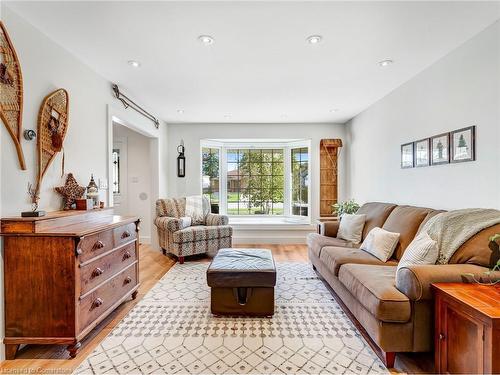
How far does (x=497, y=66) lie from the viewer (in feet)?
6.40

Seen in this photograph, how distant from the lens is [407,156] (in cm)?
310

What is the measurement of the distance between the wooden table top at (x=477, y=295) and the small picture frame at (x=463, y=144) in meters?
1.11

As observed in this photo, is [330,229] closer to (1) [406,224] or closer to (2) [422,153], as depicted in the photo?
(1) [406,224]

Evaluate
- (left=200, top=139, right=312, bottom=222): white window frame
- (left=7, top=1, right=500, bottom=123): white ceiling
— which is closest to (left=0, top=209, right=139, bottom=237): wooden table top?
(left=7, top=1, right=500, bottom=123): white ceiling

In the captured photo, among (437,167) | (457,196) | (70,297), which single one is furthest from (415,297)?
(70,297)

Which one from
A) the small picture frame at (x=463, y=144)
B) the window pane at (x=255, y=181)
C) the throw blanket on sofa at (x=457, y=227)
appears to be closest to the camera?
the throw blanket on sofa at (x=457, y=227)

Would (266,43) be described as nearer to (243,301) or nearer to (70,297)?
(243,301)

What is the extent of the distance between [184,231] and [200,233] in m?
0.24

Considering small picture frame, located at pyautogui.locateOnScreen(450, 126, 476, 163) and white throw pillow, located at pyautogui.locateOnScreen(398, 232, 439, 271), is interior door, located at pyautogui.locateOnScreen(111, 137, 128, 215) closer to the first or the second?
white throw pillow, located at pyautogui.locateOnScreen(398, 232, 439, 271)

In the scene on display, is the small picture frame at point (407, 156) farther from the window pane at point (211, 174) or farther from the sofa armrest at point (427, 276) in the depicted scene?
the window pane at point (211, 174)

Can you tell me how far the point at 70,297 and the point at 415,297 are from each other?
87.9 inches

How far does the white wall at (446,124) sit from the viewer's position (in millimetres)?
2018

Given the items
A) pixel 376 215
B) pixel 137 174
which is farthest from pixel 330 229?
pixel 137 174

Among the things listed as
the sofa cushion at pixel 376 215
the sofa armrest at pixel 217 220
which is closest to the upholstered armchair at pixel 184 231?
the sofa armrest at pixel 217 220
